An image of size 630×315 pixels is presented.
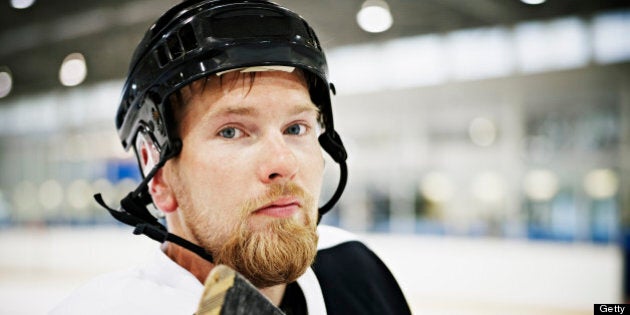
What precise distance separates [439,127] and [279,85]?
8105 millimetres

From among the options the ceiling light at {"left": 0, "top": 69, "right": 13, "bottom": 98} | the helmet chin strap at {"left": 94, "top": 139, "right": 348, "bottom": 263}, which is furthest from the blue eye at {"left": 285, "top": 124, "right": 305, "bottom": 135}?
the ceiling light at {"left": 0, "top": 69, "right": 13, "bottom": 98}

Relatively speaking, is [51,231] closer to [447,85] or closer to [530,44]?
[447,85]

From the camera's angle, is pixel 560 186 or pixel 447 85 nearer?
pixel 560 186

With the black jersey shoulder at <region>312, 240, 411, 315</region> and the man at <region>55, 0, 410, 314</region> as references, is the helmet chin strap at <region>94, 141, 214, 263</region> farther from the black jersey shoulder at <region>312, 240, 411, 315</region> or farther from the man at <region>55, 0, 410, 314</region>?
the black jersey shoulder at <region>312, 240, 411, 315</region>

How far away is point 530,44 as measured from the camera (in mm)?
7949

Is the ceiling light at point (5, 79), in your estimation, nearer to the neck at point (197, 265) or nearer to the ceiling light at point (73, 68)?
the ceiling light at point (73, 68)

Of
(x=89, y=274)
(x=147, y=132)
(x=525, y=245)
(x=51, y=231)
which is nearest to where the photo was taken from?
(x=147, y=132)

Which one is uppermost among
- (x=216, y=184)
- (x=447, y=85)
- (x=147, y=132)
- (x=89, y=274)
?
(x=447, y=85)

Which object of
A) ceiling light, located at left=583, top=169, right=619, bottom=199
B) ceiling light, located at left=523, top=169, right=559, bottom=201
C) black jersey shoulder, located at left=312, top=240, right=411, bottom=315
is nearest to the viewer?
black jersey shoulder, located at left=312, top=240, right=411, bottom=315

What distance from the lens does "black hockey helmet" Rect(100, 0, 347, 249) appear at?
1022 mm

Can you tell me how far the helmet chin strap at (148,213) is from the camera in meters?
1.05

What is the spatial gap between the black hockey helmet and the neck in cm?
8

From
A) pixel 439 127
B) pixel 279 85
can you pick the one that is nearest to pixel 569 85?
pixel 439 127

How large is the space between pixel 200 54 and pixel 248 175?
0.86 feet
